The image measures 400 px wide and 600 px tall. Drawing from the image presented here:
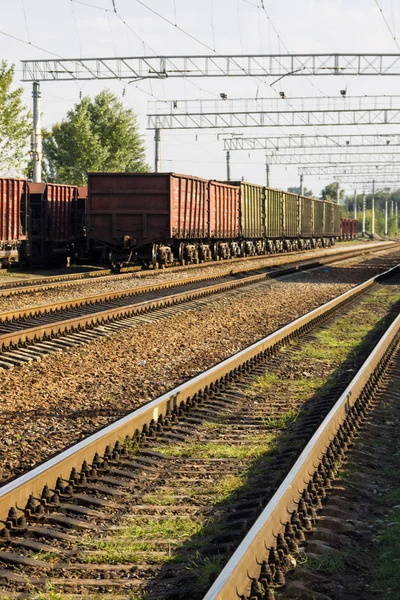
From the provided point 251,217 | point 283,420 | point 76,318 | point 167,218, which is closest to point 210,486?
point 283,420

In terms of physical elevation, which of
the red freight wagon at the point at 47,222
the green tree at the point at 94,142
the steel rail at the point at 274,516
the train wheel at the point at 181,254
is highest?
the green tree at the point at 94,142

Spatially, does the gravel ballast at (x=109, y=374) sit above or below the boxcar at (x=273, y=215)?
below

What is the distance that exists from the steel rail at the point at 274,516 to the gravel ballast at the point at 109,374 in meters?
1.82

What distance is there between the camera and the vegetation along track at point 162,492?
168 inches

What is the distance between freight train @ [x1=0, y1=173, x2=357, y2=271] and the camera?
88.4ft

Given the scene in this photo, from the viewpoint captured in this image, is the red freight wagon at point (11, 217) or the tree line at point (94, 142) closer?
the red freight wagon at point (11, 217)

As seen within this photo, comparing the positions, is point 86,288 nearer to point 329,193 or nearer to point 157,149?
point 157,149

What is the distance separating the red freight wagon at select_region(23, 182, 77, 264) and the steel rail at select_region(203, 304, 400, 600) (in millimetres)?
22401

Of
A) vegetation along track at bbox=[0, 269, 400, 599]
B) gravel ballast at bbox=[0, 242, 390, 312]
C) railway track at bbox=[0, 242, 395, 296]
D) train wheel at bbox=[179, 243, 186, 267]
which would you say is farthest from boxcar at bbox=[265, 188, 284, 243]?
vegetation along track at bbox=[0, 269, 400, 599]

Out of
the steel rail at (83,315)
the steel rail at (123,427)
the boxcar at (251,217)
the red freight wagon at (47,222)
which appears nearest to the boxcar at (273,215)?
the boxcar at (251,217)

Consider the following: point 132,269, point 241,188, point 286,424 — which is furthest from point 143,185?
point 286,424

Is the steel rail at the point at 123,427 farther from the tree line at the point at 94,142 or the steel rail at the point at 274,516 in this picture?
the tree line at the point at 94,142

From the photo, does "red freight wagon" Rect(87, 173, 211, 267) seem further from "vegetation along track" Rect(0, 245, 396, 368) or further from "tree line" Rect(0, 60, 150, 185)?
"tree line" Rect(0, 60, 150, 185)

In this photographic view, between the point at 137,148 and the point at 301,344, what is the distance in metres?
50.0
